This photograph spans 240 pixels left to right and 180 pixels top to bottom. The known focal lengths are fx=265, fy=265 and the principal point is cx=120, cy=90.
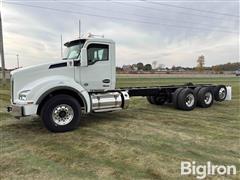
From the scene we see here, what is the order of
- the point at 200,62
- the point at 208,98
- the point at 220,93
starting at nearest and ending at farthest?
the point at 208,98 → the point at 220,93 → the point at 200,62

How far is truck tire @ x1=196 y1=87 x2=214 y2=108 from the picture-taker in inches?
437

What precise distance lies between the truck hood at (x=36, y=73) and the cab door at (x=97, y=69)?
490mm

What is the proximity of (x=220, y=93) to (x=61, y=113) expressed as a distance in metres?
7.95

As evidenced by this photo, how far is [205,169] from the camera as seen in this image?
4.57m

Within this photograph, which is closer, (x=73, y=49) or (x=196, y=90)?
(x=73, y=49)

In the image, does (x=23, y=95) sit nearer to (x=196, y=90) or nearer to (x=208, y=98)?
(x=196, y=90)

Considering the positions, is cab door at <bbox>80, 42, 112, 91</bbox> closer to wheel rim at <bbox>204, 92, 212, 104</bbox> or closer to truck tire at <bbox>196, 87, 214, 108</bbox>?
truck tire at <bbox>196, 87, 214, 108</bbox>

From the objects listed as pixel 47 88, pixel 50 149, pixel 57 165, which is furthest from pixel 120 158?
pixel 47 88

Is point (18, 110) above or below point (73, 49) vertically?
below

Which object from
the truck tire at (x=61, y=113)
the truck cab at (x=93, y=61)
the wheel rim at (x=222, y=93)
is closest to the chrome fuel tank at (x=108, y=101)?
the truck cab at (x=93, y=61)

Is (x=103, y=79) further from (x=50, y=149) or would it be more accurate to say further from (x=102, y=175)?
(x=102, y=175)

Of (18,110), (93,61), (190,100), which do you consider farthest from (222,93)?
(18,110)

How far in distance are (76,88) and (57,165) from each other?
3.18 metres

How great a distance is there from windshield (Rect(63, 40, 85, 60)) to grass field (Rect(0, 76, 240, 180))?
2.13 meters
